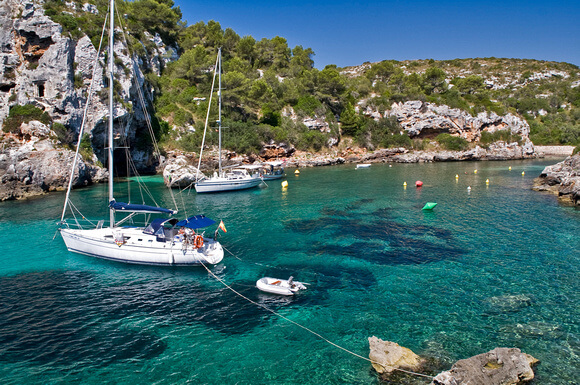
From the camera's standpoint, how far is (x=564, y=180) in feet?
124

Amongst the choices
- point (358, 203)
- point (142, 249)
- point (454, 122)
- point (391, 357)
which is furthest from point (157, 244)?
Result: point (454, 122)

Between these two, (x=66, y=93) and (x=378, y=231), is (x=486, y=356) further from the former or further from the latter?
(x=66, y=93)

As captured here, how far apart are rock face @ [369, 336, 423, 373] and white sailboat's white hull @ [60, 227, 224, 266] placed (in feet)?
35.1

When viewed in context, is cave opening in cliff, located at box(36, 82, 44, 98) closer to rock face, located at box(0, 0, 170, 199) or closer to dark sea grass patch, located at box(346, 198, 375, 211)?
rock face, located at box(0, 0, 170, 199)

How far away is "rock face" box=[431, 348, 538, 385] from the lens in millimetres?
9492

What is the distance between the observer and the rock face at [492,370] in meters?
9.49

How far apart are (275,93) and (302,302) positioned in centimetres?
8179

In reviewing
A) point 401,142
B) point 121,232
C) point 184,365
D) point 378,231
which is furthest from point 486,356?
point 401,142

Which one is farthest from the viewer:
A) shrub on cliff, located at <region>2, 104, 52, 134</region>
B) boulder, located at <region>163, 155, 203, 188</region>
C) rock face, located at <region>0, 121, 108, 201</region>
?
boulder, located at <region>163, 155, 203, 188</region>

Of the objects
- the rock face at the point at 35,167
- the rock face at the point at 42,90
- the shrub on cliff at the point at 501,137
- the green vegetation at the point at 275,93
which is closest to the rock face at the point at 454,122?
the shrub on cliff at the point at 501,137

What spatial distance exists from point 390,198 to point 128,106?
144ft

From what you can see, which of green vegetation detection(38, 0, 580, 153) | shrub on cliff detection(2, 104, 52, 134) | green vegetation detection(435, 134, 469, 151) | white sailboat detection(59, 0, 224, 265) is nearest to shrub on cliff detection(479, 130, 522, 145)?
green vegetation detection(38, 0, 580, 153)

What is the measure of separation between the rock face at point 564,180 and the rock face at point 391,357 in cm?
3237

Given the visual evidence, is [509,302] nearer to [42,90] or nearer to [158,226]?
[158,226]
